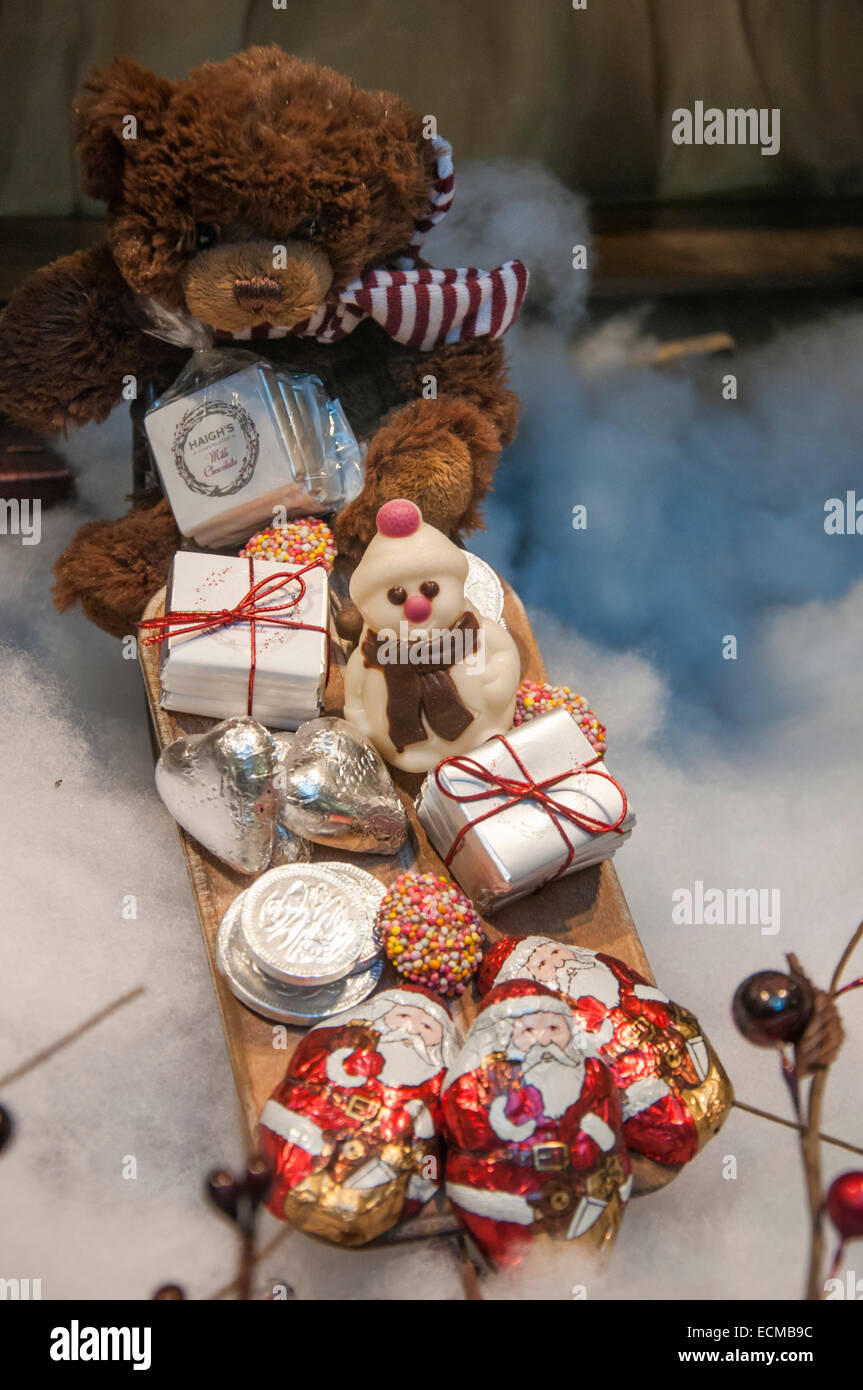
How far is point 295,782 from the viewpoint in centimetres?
150

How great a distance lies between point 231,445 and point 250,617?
0.32 m

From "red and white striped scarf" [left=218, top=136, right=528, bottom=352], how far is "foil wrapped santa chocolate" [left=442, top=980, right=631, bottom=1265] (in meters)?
1.10

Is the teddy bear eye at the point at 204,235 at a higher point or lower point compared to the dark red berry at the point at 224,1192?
higher

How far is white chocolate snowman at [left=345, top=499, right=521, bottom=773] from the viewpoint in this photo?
1488 millimetres

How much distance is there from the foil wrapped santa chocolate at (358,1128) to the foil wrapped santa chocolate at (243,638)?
1.65ft

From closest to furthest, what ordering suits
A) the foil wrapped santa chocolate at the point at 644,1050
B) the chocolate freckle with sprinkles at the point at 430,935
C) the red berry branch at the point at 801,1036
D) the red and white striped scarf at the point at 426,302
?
1. the foil wrapped santa chocolate at the point at 644,1050
2. the chocolate freckle with sprinkles at the point at 430,935
3. the red berry branch at the point at 801,1036
4. the red and white striped scarf at the point at 426,302

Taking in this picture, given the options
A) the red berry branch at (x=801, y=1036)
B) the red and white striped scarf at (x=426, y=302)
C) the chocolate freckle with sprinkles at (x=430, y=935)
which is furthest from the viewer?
the red and white striped scarf at (x=426, y=302)

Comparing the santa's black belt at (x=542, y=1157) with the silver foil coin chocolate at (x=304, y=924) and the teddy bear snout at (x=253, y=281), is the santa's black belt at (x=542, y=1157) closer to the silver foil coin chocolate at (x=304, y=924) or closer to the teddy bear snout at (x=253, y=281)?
the silver foil coin chocolate at (x=304, y=924)

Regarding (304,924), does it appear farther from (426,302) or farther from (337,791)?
(426,302)

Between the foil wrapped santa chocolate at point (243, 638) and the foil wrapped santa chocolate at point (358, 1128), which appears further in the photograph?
the foil wrapped santa chocolate at point (243, 638)

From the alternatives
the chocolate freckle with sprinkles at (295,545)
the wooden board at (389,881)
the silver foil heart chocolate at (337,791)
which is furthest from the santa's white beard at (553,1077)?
the chocolate freckle with sprinkles at (295,545)

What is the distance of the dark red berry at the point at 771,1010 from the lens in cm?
154

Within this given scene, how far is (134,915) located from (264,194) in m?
1.02

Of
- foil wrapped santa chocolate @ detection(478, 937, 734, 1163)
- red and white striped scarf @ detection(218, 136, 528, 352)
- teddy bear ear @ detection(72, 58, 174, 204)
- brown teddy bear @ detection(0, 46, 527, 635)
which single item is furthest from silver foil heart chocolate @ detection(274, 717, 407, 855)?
teddy bear ear @ detection(72, 58, 174, 204)
